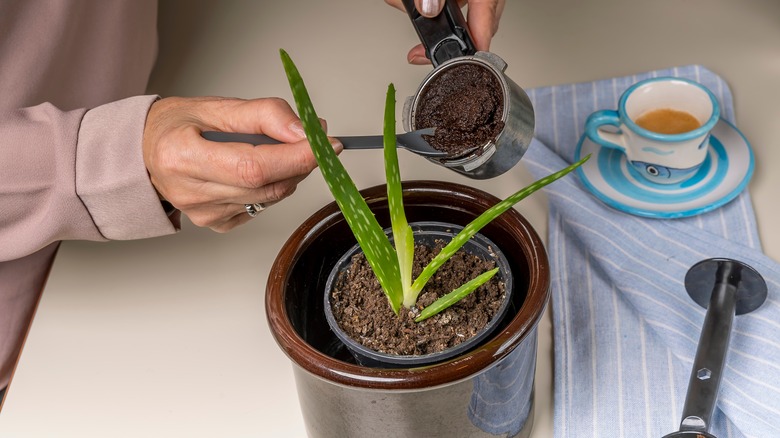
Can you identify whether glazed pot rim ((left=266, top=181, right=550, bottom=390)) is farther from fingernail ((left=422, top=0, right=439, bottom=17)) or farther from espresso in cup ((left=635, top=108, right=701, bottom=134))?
espresso in cup ((left=635, top=108, right=701, bottom=134))

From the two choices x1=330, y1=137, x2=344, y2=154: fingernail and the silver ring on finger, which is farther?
the silver ring on finger

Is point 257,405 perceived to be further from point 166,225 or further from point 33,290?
point 33,290

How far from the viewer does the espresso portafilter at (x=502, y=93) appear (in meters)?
0.65

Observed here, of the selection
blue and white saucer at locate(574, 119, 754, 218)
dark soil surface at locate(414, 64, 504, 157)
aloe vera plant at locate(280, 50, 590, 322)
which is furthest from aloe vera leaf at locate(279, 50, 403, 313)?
blue and white saucer at locate(574, 119, 754, 218)

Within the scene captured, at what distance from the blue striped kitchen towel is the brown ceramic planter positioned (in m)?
0.08

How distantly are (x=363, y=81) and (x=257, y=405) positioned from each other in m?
0.45

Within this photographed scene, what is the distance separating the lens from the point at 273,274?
2.00 feet

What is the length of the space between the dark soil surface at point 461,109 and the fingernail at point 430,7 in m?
0.07

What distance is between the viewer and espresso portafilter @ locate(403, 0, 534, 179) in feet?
2.15

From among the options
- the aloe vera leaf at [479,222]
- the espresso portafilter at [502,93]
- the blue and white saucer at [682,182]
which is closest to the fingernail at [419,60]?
the espresso portafilter at [502,93]

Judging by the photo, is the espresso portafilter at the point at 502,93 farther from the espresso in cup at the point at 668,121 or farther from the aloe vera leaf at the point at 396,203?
the espresso in cup at the point at 668,121

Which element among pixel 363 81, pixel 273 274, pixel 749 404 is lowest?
pixel 749 404

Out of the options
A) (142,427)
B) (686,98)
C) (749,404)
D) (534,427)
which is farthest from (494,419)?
(686,98)

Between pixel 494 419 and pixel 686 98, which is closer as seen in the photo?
pixel 494 419
